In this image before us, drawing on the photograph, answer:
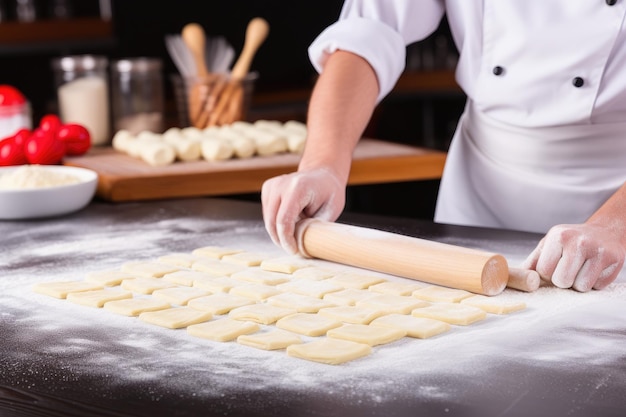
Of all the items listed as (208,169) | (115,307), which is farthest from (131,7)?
(115,307)

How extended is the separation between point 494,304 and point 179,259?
1.76ft

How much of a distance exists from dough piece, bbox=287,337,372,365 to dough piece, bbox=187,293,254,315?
0.19m

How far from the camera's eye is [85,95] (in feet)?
9.68

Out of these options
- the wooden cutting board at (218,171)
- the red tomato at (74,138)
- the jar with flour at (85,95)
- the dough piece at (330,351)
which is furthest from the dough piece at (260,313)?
the jar with flour at (85,95)

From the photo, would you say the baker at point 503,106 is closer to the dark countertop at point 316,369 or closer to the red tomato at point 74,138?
the dark countertop at point 316,369

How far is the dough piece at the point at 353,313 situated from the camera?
4.22 feet

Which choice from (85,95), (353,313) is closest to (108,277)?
(353,313)

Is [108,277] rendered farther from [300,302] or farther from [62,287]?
[300,302]

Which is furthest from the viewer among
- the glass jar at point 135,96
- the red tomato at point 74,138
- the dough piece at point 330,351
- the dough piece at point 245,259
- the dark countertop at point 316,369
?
the glass jar at point 135,96

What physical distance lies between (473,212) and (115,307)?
3.11 ft

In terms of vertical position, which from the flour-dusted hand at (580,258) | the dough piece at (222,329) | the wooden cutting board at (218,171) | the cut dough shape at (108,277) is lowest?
the wooden cutting board at (218,171)

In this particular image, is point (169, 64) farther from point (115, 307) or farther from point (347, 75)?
point (115, 307)

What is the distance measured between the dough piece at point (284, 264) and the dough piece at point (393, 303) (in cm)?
19

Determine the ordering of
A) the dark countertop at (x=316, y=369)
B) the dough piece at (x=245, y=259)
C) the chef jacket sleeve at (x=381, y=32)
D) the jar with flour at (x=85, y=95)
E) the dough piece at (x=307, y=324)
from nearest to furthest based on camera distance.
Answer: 1. the dark countertop at (x=316, y=369)
2. the dough piece at (x=307, y=324)
3. the dough piece at (x=245, y=259)
4. the chef jacket sleeve at (x=381, y=32)
5. the jar with flour at (x=85, y=95)
